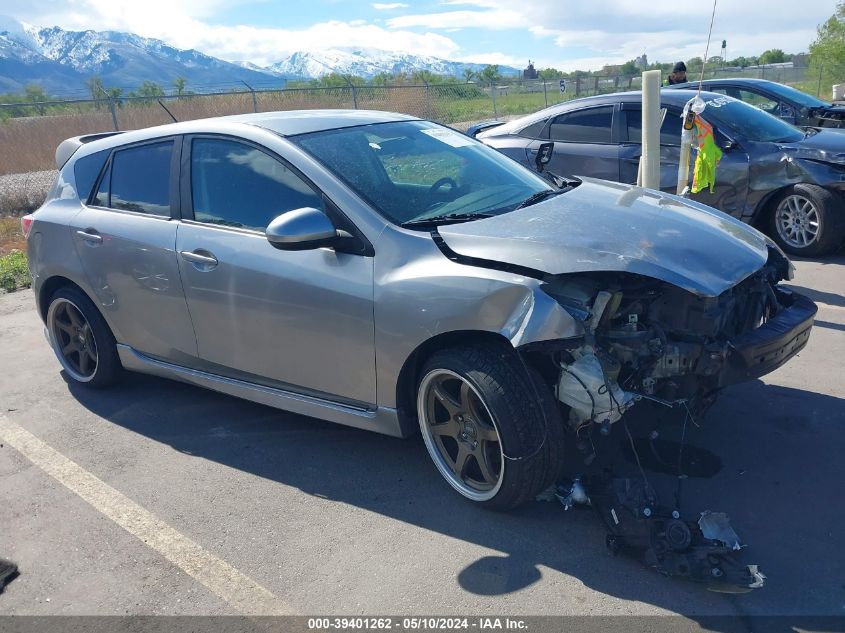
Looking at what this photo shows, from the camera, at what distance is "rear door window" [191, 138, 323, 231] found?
12.7 feet

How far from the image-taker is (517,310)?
3.10 meters

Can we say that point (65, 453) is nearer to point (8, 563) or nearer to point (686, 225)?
point (8, 563)

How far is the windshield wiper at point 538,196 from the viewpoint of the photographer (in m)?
3.97

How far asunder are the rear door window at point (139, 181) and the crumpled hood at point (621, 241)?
1.90 metres

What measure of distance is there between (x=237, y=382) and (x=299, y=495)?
2.70 feet

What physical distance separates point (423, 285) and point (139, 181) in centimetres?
227

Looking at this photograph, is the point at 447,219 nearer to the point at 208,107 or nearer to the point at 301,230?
the point at 301,230

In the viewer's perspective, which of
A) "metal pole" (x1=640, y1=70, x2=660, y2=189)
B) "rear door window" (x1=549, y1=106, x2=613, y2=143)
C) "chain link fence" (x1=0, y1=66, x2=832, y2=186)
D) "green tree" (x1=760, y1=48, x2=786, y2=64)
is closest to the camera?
"metal pole" (x1=640, y1=70, x2=660, y2=189)

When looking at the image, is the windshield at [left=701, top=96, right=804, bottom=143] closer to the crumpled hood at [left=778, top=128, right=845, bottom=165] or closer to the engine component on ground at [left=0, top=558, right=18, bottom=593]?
the crumpled hood at [left=778, top=128, right=845, bottom=165]

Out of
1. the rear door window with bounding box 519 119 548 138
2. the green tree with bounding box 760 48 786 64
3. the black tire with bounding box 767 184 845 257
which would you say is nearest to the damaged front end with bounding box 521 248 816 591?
the black tire with bounding box 767 184 845 257

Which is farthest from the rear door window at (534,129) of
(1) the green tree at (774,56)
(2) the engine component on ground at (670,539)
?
(1) the green tree at (774,56)

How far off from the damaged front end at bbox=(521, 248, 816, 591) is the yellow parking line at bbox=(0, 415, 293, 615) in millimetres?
1410

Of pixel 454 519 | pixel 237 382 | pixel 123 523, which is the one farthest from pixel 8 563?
pixel 454 519

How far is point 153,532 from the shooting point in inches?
138
